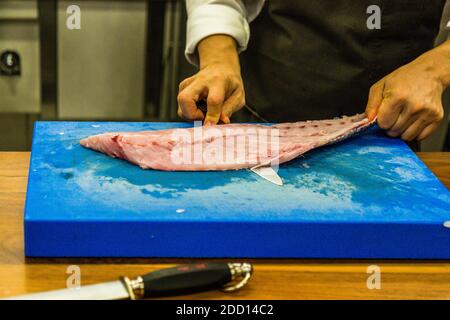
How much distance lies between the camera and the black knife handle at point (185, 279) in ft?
2.81

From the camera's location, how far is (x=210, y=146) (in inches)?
46.6

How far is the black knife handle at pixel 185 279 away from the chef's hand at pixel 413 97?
1.99ft

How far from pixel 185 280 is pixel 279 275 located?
16 cm

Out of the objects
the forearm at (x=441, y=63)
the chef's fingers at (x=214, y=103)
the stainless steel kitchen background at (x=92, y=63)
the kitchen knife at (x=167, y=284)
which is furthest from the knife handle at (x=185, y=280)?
the stainless steel kitchen background at (x=92, y=63)

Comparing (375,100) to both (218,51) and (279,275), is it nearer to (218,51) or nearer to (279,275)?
(218,51)

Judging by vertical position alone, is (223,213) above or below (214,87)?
below

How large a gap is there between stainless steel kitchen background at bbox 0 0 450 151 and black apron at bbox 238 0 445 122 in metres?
1.19

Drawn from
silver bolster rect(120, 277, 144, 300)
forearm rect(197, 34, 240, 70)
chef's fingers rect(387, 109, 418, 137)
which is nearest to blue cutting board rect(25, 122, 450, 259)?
silver bolster rect(120, 277, 144, 300)

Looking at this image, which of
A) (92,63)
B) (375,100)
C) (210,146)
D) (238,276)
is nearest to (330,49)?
(375,100)

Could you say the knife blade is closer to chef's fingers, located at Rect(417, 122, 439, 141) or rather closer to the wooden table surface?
the wooden table surface

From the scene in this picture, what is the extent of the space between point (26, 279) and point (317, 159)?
1.83 ft

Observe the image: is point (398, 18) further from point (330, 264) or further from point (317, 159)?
point (330, 264)

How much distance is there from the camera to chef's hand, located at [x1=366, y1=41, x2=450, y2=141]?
132 cm
